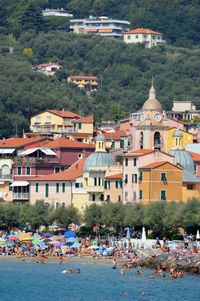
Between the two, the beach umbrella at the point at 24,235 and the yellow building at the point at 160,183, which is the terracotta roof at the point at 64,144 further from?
the beach umbrella at the point at 24,235

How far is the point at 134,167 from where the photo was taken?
4577 inches

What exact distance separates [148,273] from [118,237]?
16.2m

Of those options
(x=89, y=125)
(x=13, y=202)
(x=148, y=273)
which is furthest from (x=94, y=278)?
(x=89, y=125)

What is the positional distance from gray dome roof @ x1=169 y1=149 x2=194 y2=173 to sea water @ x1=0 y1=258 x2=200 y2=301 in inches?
962

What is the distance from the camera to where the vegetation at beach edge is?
10375 centimetres

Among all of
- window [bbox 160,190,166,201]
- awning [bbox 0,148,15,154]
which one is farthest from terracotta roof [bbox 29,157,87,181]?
window [bbox 160,190,166,201]

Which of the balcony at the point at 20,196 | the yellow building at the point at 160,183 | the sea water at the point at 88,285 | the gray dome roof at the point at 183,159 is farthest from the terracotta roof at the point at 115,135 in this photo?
the sea water at the point at 88,285

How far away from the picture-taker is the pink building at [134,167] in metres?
116

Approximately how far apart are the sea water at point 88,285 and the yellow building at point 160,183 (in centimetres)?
1467

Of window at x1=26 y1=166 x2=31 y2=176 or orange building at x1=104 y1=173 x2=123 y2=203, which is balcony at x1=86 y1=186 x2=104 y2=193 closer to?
orange building at x1=104 y1=173 x2=123 y2=203

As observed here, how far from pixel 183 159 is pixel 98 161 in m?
9.12

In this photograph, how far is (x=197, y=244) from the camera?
100438mm

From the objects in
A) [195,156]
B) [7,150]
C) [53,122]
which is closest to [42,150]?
[7,150]

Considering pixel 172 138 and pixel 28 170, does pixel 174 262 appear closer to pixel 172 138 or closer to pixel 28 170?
pixel 28 170
